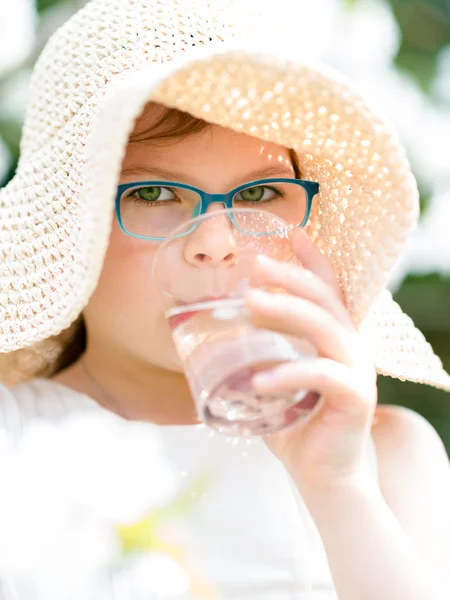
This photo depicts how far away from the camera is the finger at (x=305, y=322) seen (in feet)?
2.43

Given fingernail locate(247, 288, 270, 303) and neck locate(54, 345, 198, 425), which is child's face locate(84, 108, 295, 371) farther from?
fingernail locate(247, 288, 270, 303)

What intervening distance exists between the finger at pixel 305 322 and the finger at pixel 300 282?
0.04ft

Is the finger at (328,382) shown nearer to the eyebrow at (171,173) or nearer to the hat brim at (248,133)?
the hat brim at (248,133)

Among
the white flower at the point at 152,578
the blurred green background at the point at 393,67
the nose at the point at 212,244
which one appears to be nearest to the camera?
the nose at the point at 212,244

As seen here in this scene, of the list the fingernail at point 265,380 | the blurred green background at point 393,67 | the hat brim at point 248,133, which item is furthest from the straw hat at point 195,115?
the blurred green background at point 393,67

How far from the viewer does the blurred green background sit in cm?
166

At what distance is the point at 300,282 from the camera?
31.8 inches

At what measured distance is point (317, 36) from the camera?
1.73 metres

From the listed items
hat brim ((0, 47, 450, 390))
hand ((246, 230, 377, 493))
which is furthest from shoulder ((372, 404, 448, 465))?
hand ((246, 230, 377, 493))

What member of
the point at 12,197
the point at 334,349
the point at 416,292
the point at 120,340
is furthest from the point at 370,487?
the point at 416,292

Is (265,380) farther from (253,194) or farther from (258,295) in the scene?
(253,194)

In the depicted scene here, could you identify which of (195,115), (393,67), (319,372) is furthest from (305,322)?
(393,67)

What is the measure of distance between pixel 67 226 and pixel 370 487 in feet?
1.61

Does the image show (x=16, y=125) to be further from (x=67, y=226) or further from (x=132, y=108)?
(x=132, y=108)
